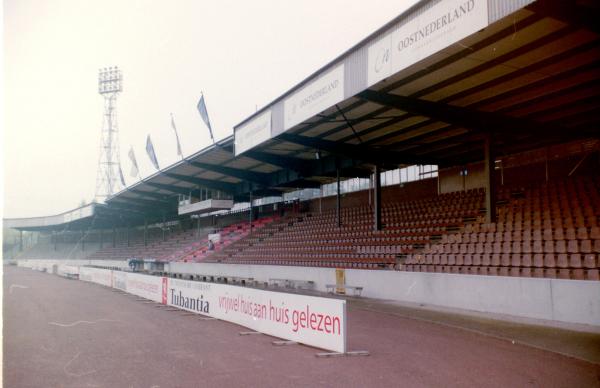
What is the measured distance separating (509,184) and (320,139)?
29.9 ft

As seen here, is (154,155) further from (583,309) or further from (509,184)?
(583,309)

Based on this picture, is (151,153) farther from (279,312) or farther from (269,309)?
(279,312)

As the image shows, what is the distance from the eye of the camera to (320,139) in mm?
22297

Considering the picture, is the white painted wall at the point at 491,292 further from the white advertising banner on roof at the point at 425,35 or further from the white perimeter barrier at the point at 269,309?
the white advertising banner on roof at the point at 425,35

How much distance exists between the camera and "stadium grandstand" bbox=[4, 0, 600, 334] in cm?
1212

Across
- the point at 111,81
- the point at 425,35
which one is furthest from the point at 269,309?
the point at 111,81

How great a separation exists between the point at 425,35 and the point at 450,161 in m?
13.9

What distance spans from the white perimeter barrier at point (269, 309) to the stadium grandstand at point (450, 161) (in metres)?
6.81

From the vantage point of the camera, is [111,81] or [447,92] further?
[111,81]

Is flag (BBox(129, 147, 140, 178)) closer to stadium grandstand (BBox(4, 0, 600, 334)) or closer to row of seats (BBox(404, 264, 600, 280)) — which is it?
stadium grandstand (BBox(4, 0, 600, 334))

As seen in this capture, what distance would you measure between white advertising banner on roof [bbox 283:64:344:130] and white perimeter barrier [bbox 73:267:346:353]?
24.1 feet

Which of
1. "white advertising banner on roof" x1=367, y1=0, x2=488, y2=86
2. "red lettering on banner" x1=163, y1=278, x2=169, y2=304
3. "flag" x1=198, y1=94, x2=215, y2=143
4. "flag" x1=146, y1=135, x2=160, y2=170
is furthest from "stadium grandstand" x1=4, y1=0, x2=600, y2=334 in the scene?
"red lettering on banner" x1=163, y1=278, x2=169, y2=304

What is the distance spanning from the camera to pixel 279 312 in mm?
10719

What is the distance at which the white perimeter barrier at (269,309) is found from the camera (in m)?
9.15
